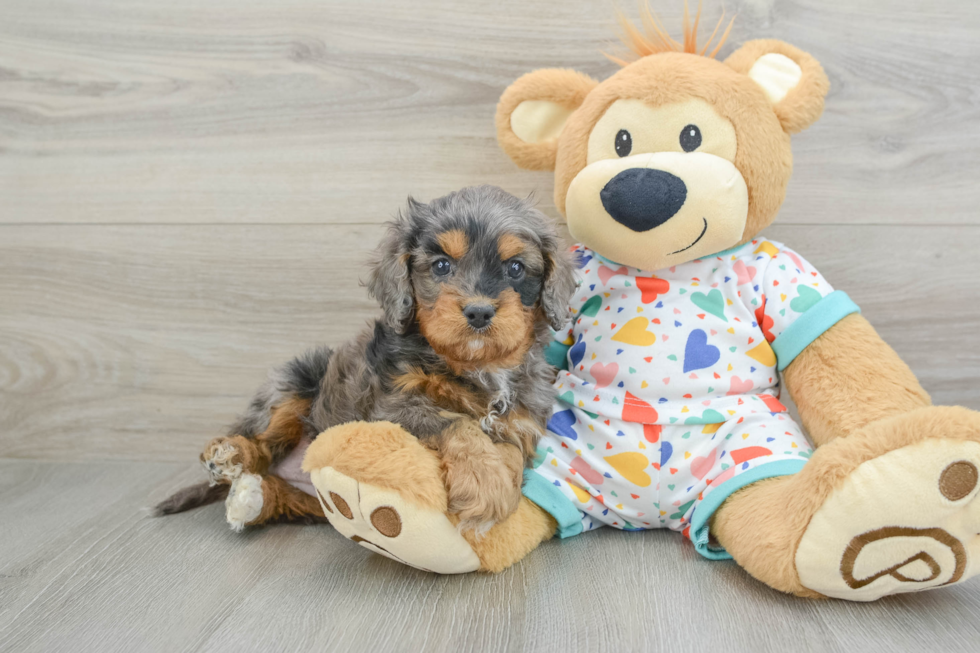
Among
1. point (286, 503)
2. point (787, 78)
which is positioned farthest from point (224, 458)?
point (787, 78)

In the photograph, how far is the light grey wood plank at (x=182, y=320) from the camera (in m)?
2.05

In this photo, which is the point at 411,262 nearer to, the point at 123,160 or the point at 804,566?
the point at 804,566

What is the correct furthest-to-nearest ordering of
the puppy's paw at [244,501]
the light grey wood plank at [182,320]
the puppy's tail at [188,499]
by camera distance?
the light grey wood plank at [182,320] → the puppy's tail at [188,499] → the puppy's paw at [244,501]

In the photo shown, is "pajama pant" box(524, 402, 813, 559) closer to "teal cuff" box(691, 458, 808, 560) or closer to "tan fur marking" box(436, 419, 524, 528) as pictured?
"teal cuff" box(691, 458, 808, 560)

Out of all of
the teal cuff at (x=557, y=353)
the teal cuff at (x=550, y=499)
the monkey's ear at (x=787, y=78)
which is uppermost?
the monkey's ear at (x=787, y=78)

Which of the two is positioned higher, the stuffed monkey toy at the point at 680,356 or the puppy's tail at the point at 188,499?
the stuffed monkey toy at the point at 680,356

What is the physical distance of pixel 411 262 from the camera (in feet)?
4.90

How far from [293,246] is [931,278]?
189 cm

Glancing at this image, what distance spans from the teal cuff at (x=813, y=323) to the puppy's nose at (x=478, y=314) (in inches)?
27.9

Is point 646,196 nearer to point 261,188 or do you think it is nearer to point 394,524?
point 394,524

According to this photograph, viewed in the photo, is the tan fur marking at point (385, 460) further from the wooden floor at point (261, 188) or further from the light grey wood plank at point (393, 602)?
the wooden floor at point (261, 188)

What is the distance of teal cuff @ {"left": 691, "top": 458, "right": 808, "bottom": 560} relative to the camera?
142 cm

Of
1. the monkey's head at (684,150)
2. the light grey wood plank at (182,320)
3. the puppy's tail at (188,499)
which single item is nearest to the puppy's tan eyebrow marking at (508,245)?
the monkey's head at (684,150)

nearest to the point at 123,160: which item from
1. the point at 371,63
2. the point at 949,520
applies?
the point at 371,63
